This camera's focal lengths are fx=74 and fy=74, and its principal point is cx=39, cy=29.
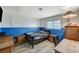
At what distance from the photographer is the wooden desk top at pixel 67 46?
3.06ft

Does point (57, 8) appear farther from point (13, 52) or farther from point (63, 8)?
point (13, 52)

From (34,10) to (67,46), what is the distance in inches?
25.4

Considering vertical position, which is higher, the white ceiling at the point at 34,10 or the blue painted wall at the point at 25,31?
the white ceiling at the point at 34,10

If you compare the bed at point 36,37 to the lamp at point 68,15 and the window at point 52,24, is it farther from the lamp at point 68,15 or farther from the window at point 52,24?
the lamp at point 68,15

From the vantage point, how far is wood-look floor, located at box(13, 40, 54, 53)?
36.9 inches

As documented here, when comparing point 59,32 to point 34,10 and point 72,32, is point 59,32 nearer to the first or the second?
point 72,32

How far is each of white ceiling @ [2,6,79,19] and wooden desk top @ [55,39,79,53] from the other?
0.41m

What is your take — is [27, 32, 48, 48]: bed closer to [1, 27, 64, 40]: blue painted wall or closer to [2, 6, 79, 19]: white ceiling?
[1, 27, 64, 40]: blue painted wall

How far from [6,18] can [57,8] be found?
66 cm

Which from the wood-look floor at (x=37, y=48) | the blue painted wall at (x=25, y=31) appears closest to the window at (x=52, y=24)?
the blue painted wall at (x=25, y=31)

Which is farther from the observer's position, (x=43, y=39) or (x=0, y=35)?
(x=43, y=39)

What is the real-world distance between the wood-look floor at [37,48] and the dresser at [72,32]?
0.83ft
